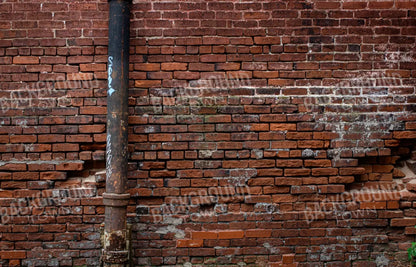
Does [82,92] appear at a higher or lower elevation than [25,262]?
higher

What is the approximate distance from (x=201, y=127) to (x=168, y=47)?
0.87 m

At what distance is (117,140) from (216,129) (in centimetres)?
95

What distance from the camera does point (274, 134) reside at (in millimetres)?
2812

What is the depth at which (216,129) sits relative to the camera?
281 centimetres

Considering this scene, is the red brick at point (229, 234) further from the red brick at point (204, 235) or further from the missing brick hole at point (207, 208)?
the missing brick hole at point (207, 208)

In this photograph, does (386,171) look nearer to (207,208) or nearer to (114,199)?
(207,208)

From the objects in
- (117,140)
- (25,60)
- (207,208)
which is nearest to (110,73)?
(117,140)

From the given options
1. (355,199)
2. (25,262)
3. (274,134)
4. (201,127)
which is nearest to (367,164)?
(355,199)

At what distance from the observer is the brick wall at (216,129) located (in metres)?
2.77

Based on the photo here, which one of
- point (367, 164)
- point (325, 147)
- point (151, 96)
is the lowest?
point (367, 164)

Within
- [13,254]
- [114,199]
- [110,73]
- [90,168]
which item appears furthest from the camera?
[90,168]

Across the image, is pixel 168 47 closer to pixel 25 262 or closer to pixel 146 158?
pixel 146 158

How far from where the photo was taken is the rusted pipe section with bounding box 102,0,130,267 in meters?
2.51

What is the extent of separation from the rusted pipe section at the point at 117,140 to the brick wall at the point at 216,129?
0.58ft
